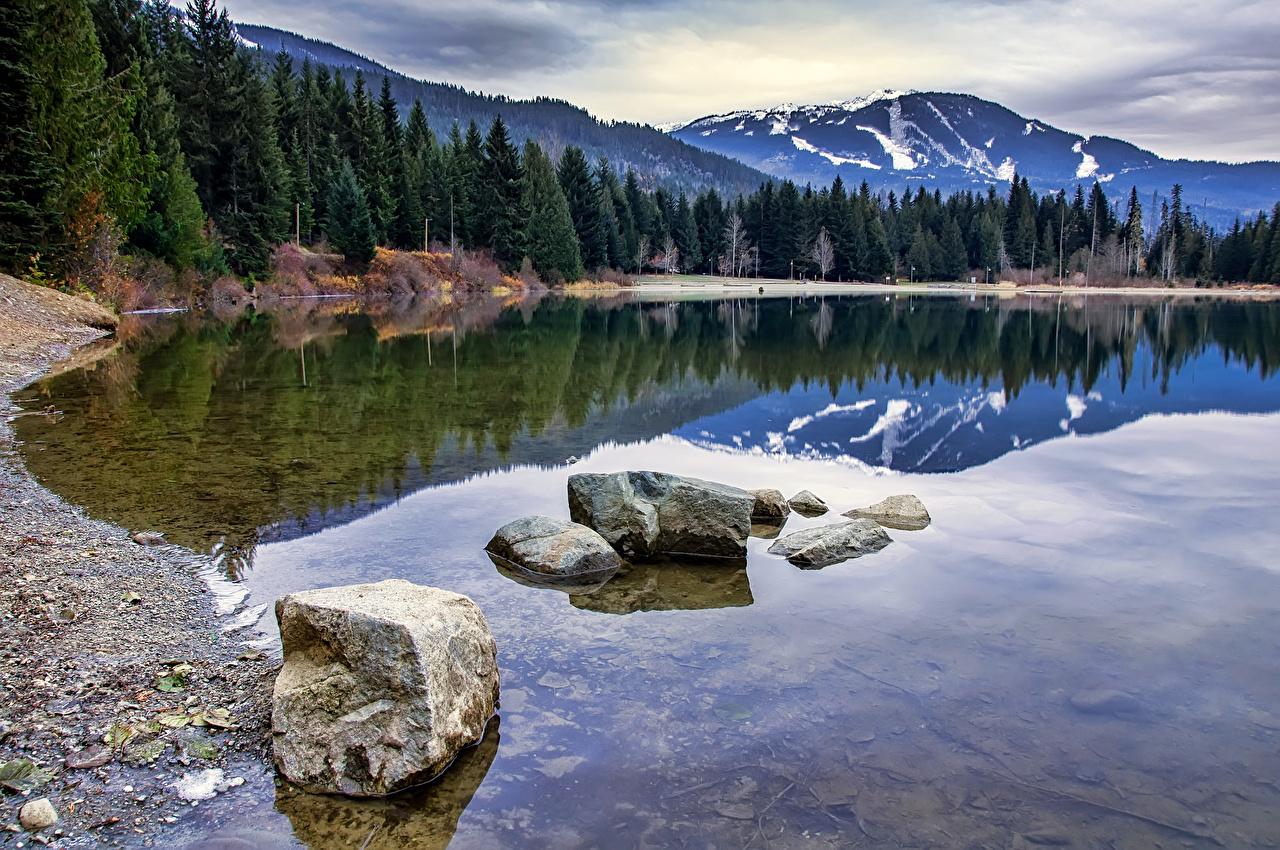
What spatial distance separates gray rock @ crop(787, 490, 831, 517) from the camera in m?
12.9

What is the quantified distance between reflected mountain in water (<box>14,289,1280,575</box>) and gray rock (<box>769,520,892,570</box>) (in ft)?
16.8

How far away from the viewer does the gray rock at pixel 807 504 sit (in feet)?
42.2

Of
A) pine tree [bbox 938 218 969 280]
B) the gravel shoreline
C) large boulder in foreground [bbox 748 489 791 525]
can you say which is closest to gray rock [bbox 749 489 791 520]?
large boulder in foreground [bbox 748 489 791 525]

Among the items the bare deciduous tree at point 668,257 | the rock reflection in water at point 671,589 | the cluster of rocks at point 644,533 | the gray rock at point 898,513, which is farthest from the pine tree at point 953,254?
the rock reflection in water at point 671,589

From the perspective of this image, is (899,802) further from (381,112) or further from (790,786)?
(381,112)

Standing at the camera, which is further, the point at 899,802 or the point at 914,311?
the point at 914,311

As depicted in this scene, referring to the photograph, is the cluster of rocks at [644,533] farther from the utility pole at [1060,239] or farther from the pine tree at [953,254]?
the utility pole at [1060,239]

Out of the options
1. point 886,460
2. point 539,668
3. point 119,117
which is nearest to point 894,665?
point 539,668

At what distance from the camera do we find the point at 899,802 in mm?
5715

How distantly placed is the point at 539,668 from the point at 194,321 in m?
39.5

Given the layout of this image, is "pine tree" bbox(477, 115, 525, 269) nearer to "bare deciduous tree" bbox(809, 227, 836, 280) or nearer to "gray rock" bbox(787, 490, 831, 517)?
"bare deciduous tree" bbox(809, 227, 836, 280)

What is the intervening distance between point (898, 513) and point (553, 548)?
4977mm

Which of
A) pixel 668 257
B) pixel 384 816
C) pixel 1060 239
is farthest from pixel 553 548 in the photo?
pixel 1060 239

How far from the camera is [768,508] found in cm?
1231
